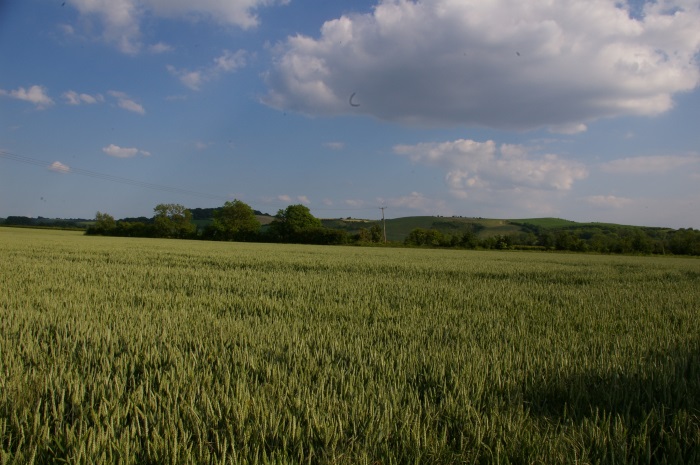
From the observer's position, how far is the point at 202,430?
78.4 inches

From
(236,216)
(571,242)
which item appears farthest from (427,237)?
(236,216)

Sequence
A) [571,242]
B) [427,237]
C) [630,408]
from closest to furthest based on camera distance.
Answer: [630,408], [571,242], [427,237]

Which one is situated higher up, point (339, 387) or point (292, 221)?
point (292, 221)

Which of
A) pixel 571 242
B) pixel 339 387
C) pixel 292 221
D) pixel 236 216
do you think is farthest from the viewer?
pixel 236 216

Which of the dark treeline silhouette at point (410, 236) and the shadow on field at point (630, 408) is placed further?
the dark treeline silhouette at point (410, 236)

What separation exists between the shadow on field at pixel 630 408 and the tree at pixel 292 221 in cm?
7777

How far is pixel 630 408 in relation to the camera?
2.47 meters

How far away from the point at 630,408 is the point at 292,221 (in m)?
91.8

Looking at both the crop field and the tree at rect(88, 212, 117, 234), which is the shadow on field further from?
the tree at rect(88, 212, 117, 234)

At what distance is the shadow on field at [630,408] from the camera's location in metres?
1.98

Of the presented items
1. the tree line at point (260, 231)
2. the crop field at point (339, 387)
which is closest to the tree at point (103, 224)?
the tree line at point (260, 231)

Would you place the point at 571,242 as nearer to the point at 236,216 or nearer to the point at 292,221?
the point at 292,221

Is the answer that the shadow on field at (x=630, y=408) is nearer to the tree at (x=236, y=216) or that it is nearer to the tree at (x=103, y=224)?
the tree at (x=103, y=224)

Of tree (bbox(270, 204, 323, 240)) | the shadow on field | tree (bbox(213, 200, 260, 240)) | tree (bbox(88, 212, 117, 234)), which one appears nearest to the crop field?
the shadow on field
